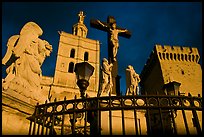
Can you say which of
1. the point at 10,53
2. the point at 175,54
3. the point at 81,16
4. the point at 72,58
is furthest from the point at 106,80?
the point at 81,16

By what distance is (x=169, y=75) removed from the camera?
31250mm

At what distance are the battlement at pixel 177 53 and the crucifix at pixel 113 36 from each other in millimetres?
23367

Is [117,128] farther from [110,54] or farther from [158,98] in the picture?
[110,54]

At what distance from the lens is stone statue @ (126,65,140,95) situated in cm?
830

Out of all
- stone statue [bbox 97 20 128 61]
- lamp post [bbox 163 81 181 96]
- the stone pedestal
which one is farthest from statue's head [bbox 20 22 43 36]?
stone statue [bbox 97 20 128 61]

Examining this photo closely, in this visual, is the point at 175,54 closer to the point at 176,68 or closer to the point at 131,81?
the point at 176,68

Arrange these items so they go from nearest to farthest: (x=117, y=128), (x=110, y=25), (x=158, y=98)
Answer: (x=158, y=98), (x=117, y=128), (x=110, y=25)

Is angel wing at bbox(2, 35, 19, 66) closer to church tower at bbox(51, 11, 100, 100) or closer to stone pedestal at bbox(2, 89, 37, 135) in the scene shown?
stone pedestal at bbox(2, 89, 37, 135)

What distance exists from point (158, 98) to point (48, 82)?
3533 cm

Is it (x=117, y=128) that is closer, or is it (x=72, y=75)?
(x=117, y=128)

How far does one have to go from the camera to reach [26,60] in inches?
222

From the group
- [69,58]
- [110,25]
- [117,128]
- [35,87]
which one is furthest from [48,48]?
[69,58]

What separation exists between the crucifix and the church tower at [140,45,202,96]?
21.5 metres

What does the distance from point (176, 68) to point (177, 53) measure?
264 centimetres
